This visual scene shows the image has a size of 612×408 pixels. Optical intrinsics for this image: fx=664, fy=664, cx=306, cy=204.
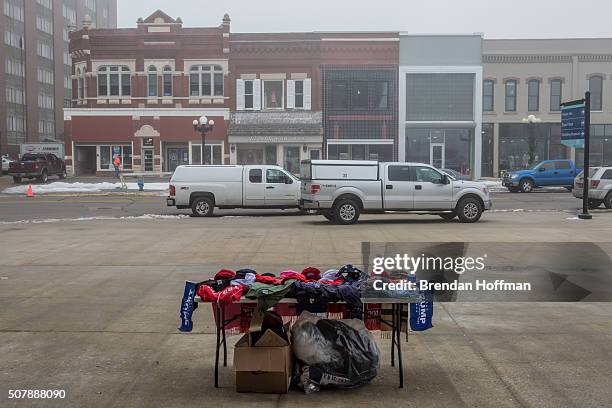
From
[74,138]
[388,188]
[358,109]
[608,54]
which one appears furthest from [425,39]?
[388,188]

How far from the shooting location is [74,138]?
4972 centimetres

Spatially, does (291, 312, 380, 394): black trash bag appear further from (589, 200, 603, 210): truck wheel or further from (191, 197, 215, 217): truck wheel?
(589, 200, 603, 210): truck wheel

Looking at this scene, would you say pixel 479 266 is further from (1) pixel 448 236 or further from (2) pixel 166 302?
(2) pixel 166 302

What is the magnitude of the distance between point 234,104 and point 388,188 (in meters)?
31.3

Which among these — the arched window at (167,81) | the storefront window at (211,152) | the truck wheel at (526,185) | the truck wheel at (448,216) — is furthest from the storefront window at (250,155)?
the truck wheel at (448,216)

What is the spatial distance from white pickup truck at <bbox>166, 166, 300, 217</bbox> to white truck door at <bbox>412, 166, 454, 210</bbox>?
517 cm

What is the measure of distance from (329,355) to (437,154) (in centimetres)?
4510

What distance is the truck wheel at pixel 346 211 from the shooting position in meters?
19.3

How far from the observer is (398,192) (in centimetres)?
1958

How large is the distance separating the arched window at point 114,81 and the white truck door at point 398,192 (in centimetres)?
3490

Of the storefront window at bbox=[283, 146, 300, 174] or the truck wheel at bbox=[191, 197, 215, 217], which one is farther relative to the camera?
the storefront window at bbox=[283, 146, 300, 174]

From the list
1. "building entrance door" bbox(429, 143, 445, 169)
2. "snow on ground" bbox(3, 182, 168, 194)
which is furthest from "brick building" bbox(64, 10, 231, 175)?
"building entrance door" bbox(429, 143, 445, 169)

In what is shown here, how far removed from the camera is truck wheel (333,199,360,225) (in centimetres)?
1931

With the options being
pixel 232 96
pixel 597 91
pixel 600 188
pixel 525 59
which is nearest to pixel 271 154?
pixel 232 96
